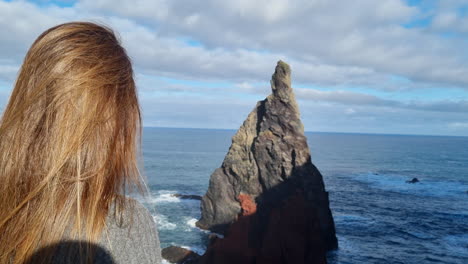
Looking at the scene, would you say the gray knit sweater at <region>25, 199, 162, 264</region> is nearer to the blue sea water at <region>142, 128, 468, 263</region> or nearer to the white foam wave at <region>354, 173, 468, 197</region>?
the blue sea water at <region>142, 128, 468, 263</region>

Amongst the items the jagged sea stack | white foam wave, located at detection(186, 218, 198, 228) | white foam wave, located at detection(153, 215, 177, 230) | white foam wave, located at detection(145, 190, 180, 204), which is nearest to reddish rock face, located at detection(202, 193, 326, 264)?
the jagged sea stack

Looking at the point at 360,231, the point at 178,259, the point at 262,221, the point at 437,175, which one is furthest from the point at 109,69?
the point at 437,175

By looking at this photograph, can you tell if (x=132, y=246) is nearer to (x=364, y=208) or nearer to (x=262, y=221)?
(x=262, y=221)

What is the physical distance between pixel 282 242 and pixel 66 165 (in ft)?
76.5

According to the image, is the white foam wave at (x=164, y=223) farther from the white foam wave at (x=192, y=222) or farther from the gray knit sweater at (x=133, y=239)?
the gray knit sweater at (x=133, y=239)

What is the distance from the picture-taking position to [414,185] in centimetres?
5953

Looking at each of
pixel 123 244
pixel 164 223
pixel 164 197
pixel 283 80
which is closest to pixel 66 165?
pixel 123 244

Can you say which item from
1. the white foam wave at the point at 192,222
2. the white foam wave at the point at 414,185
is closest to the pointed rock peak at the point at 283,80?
the white foam wave at the point at 192,222

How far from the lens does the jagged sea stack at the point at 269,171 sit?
96.4 feet

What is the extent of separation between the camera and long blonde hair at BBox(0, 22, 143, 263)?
4.83 ft

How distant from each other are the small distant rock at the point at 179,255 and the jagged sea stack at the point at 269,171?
5.41 metres

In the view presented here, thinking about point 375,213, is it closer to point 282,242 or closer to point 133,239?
point 282,242

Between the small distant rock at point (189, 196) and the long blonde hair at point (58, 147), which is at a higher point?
the long blonde hair at point (58, 147)

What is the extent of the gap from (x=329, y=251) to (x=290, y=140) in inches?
424
